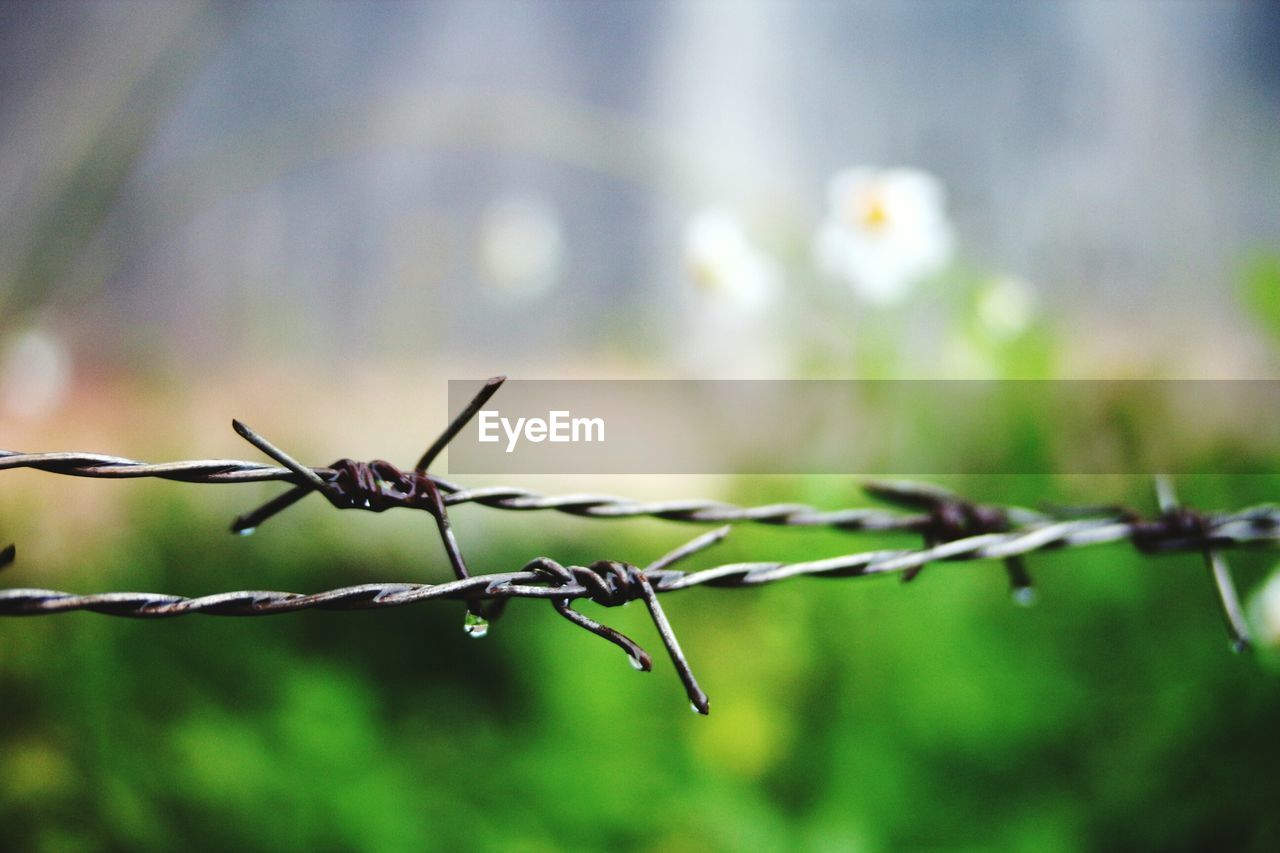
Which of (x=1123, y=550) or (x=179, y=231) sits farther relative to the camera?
(x=179, y=231)

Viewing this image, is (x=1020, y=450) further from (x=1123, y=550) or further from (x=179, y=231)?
(x=179, y=231)

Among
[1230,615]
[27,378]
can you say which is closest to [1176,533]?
[1230,615]

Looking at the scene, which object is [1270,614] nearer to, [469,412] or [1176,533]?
[1176,533]

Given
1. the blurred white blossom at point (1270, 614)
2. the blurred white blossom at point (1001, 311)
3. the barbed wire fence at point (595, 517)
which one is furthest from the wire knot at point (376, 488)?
the blurred white blossom at point (1001, 311)

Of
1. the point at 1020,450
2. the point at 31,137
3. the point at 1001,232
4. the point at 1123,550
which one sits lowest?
the point at 1123,550

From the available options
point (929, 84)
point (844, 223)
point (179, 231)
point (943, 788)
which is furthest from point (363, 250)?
point (943, 788)

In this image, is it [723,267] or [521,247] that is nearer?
[723,267]

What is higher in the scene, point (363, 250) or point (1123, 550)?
point (363, 250)

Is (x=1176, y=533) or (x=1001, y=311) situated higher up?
(x=1001, y=311)
